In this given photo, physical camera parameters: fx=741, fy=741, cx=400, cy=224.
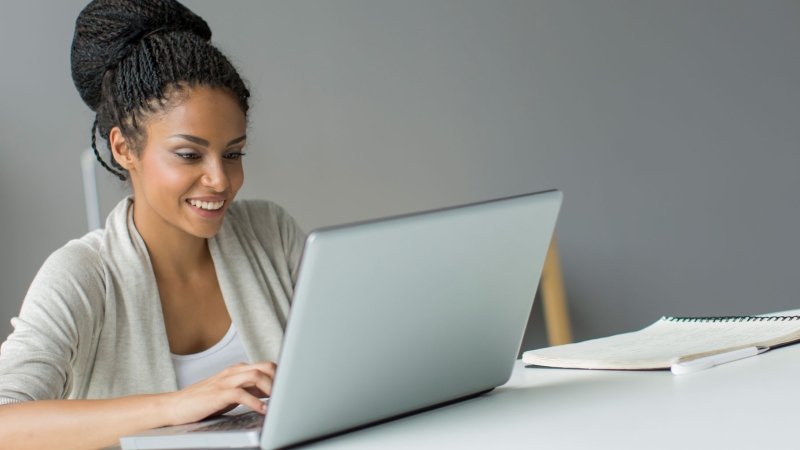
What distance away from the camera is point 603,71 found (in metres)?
2.44

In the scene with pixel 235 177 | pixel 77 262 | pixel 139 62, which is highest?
pixel 139 62

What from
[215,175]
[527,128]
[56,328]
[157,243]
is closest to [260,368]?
[56,328]

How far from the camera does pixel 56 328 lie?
1073mm

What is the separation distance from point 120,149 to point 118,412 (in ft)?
2.34

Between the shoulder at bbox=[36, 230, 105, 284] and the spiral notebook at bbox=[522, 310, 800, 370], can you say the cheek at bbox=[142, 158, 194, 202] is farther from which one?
the spiral notebook at bbox=[522, 310, 800, 370]

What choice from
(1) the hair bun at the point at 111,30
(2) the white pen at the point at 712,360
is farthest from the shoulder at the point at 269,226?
(2) the white pen at the point at 712,360

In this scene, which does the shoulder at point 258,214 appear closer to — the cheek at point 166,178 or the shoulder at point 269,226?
the shoulder at point 269,226

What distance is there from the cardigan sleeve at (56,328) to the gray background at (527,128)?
640mm

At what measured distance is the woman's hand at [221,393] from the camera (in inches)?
26.3

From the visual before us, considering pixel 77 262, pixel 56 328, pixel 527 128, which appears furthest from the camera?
pixel 527 128

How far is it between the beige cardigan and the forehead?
23 cm

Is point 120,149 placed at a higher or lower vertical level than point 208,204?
higher

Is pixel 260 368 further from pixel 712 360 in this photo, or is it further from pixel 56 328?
pixel 56 328

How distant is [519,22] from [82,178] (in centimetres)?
138
